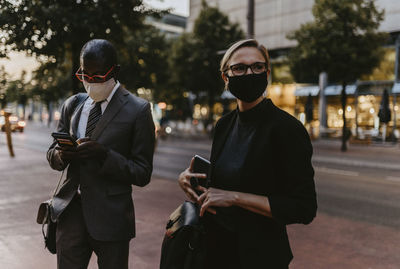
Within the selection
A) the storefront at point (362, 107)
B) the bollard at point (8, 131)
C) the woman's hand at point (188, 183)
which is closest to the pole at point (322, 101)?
the storefront at point (362, 107)

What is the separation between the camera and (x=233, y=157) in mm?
1789

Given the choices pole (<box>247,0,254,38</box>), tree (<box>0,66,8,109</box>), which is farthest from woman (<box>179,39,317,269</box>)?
tree (<box>0,66,8,109</box>)

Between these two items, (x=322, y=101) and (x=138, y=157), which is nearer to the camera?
(x=138, y=157)

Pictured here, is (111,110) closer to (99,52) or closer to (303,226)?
(99,52)

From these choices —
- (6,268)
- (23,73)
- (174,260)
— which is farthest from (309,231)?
(23,73)

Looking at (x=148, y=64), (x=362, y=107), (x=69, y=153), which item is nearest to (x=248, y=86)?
(x=69, y=153)

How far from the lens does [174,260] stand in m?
1.72

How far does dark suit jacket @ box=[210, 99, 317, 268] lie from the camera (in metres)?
1.64

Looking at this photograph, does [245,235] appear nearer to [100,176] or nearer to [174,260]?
[174,260]

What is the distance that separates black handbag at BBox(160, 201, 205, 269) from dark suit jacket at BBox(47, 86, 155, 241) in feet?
1.74

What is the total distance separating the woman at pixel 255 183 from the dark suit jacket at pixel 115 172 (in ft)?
1.50

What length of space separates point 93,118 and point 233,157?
97 cm

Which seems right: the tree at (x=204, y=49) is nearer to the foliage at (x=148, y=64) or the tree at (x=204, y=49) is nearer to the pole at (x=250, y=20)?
the foliage at (x=148, y=64)

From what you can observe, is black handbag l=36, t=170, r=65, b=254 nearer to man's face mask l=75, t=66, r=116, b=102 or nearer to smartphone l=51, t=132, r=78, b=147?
smartphone l=51, t=132, r=78, b=147
